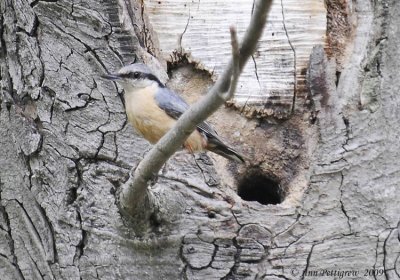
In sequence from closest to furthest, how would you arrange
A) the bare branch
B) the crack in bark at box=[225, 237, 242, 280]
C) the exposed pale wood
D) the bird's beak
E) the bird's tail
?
the bare branch
the crack in bark at box=[225, 237, 242, 280]
the bird's beak
the bird's tail
the exposed pale wood

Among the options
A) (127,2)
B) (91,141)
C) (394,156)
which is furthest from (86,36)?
(394,156)

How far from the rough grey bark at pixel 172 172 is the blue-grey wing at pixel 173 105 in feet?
0.57

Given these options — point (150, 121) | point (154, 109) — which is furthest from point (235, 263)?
point (154, 109)

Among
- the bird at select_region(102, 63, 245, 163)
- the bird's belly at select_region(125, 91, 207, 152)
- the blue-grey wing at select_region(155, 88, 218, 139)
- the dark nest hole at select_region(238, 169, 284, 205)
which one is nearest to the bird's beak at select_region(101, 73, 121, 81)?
the bird at select_region(102, 63, 245, 163)

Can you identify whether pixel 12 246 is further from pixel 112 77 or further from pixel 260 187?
pixel 260 187

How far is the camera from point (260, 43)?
3.12 m

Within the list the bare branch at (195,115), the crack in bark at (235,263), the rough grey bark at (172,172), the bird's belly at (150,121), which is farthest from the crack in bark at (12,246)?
the crack in bark at (235,263)

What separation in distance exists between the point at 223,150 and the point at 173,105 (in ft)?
0.94

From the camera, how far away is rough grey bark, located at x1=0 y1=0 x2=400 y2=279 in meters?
2.69

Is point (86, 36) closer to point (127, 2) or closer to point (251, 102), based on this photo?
point (127, 2)

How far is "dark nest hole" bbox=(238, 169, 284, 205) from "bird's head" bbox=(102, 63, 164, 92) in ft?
1.58

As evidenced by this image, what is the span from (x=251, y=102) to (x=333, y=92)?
1.17 feet

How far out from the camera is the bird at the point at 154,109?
2.85 metres

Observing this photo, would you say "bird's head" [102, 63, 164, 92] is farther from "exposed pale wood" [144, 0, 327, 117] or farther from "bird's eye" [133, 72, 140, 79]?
"exposed pale wood" [144, 0, 327, 117]
